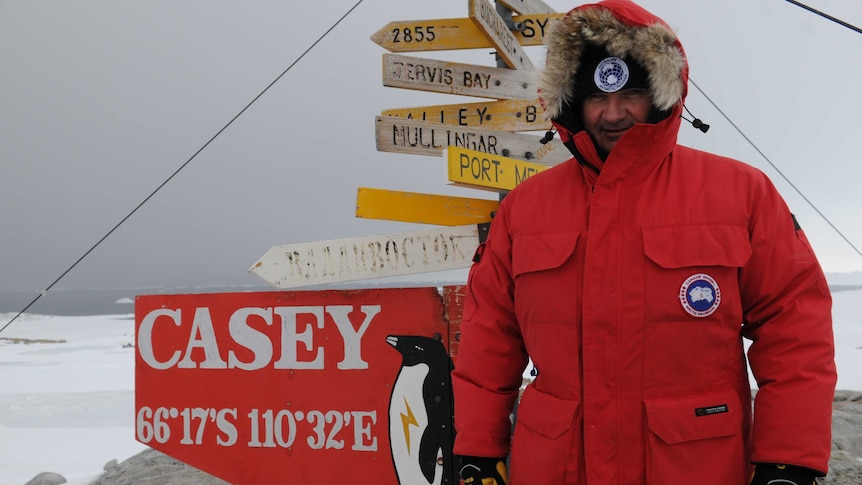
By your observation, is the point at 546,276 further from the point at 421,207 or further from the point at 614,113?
the point at 421,207

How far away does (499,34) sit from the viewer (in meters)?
4.04

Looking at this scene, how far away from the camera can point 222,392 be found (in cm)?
360

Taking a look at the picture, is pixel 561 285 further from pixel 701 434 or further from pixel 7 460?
pixel 7 460

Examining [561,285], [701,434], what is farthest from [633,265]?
[701,434]

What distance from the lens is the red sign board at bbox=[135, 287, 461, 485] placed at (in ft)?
11.3

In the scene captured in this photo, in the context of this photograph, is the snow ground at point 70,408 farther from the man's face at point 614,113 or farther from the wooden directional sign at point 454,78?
the man's face at point 614,113

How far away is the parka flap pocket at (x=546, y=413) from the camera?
1855mm

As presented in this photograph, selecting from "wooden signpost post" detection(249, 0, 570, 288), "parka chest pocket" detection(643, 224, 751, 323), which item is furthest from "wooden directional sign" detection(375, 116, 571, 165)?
"parka chest pocket" detection(643, 224, 751, 323)

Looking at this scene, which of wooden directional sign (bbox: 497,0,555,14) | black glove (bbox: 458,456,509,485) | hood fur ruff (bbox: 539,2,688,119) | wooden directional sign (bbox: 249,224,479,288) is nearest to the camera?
hood fur ruff (bbox: 539,2,688,119)

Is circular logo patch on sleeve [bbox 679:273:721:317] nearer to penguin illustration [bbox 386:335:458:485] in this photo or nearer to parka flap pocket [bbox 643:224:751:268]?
parka flap pocket [bbox 643:224:751:268]

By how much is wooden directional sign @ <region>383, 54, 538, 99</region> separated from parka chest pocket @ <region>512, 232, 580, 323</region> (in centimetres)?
212

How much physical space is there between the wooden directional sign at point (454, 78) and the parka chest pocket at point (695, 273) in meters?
2.36

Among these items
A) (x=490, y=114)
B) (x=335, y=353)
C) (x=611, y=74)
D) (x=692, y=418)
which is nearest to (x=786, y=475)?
(x=692, y=418)

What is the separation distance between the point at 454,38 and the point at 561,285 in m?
2.68
